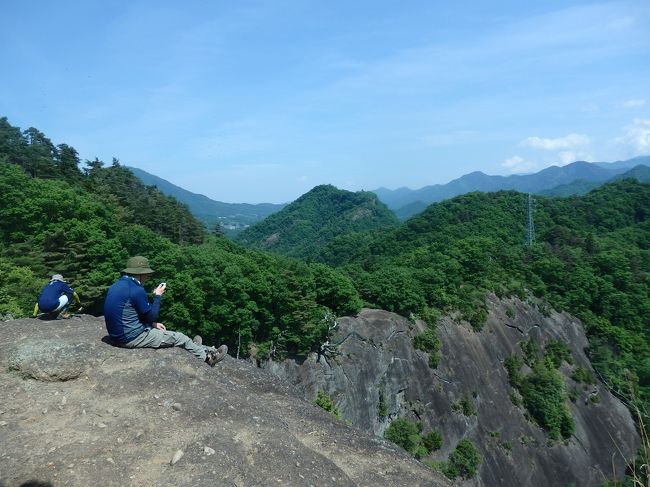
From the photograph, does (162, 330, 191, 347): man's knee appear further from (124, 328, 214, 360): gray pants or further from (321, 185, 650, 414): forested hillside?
(321, 185, 650, 414): forested hillside

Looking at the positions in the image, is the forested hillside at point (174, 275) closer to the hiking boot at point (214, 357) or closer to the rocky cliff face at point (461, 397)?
the rocky cliff face at point (461, 397)

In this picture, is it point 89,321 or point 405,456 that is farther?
point 89,321

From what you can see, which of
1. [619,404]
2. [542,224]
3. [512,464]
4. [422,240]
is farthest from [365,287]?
[542,224]

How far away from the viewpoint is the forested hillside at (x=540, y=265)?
47031 mm

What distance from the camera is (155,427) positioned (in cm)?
746

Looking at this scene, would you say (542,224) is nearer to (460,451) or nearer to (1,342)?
(460,451)

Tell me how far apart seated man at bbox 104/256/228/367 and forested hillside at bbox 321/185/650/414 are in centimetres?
2880

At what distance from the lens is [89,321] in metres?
11.4

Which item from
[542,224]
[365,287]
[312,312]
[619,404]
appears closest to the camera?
[312,312]

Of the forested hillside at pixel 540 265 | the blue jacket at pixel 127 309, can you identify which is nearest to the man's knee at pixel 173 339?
the blue jacket at pixel 127 309

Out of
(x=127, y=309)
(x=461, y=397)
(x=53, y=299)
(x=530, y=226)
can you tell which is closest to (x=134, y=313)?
(x=127, y=309)

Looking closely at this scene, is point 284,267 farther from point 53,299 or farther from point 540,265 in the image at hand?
point 540,265

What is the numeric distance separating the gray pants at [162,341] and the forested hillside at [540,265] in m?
27.8

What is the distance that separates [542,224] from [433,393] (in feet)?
256
